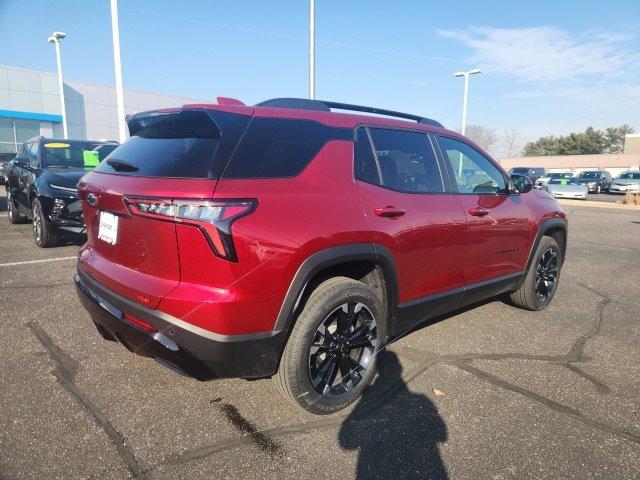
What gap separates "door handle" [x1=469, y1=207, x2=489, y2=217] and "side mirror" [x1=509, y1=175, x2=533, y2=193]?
66cm

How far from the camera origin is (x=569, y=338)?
399 centimetres

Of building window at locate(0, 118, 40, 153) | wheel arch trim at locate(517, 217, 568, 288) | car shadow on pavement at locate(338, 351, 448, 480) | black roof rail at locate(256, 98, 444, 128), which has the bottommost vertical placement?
car shadow on pavement at locate(338, 351, 448, 480)

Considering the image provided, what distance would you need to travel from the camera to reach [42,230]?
21.7 ft

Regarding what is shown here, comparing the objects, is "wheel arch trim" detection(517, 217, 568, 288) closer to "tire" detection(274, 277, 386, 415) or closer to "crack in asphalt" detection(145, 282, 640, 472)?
"crack in asphalt" detection(145, 282, 640, 472)

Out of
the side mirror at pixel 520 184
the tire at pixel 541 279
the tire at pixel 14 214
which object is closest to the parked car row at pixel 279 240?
the side mirror at pixel 520 184

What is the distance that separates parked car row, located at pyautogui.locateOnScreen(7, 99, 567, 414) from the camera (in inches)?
86.0

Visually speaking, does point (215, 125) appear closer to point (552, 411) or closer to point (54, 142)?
point (552, 411)

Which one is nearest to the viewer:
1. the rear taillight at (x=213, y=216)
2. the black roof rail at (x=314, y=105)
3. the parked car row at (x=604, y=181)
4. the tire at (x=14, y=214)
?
the rear taillight at (x=213, y=216)

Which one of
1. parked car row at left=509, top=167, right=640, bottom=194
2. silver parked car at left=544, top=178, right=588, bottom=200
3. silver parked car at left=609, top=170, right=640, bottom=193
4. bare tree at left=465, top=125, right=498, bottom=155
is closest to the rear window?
silver parked car at left=544, top=178, right=588, bottom=200

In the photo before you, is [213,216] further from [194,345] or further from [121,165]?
[121,165]

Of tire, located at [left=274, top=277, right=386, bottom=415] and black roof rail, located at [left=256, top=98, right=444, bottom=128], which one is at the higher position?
black roof rail, located at [left=256, top=98, right=444, bottom=128]

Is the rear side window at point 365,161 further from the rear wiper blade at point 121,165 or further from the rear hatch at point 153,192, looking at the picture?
the rear wiper blade at point 121,165

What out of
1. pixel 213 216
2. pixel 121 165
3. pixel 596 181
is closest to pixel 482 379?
pixel 213 216

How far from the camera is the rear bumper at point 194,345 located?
220cm
